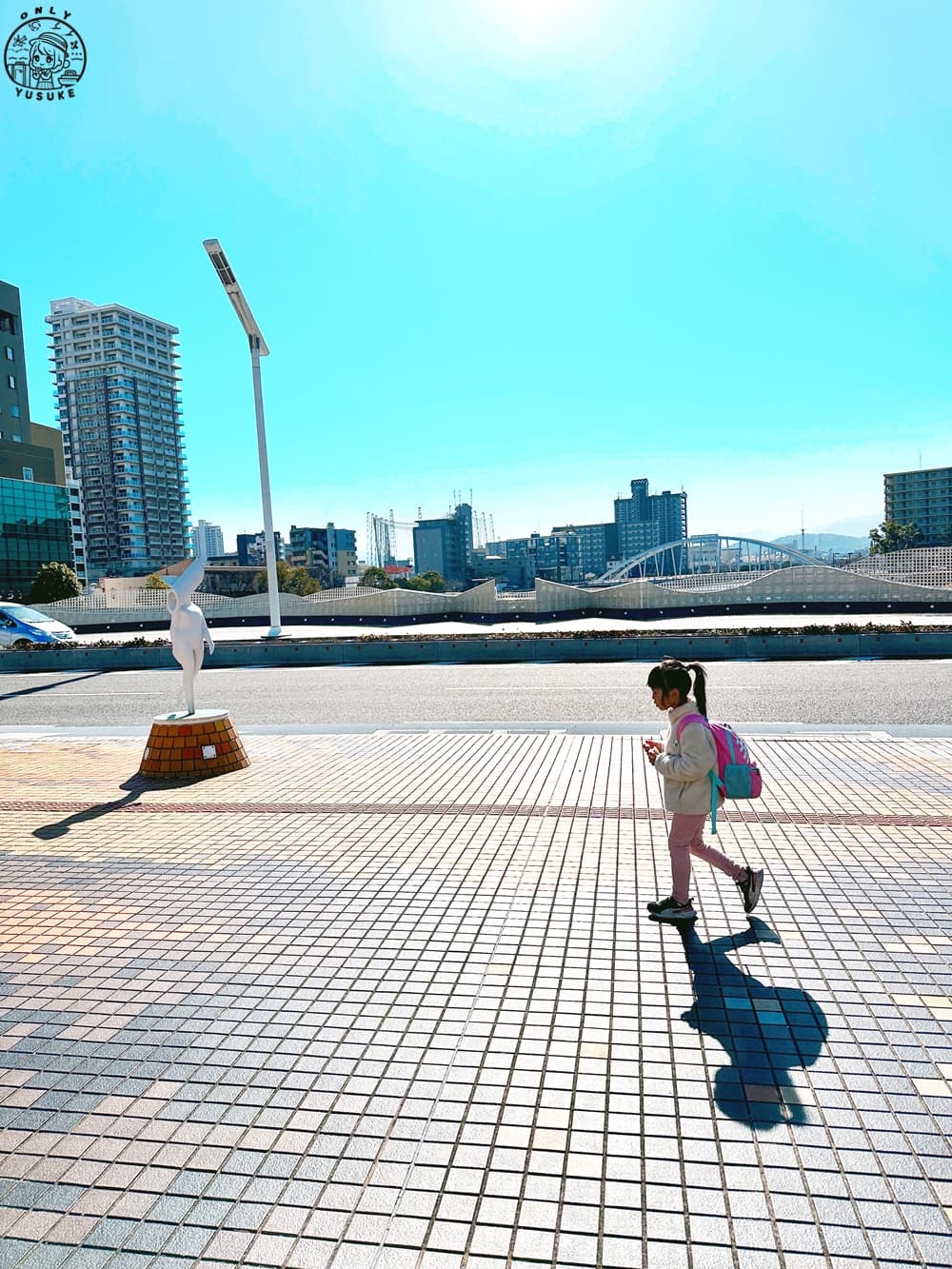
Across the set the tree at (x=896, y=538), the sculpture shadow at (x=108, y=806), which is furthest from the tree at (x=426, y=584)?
the sculpture shadow at (x=108, y=806)

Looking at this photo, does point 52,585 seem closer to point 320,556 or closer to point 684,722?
point 684,722

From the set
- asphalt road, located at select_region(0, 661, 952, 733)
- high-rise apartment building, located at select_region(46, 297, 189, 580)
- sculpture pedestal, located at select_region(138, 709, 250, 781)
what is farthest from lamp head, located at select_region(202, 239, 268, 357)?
high-rise apartment building, located at select_region(46, 297, 189, 580)

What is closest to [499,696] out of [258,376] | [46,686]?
[46,686]

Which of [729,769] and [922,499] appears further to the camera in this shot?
[922,499]

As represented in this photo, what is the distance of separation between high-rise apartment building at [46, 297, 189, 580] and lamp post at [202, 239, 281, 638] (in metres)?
120

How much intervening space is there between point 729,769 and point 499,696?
9349 mm

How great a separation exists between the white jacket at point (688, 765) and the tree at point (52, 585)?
2152 inches

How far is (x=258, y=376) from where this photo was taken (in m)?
27.0

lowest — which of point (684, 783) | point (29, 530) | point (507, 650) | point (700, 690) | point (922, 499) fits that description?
point (507, 650)

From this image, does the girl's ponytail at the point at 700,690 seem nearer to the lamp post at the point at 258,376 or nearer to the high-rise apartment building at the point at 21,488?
the lamp post at the point at 258,376

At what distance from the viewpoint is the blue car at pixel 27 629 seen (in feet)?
74.3

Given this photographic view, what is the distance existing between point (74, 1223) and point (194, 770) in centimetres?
576

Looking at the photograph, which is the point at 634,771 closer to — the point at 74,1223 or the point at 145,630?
the point at 74,1223

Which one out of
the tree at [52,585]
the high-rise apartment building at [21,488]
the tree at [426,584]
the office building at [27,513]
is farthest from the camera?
the tree at [426,584]
